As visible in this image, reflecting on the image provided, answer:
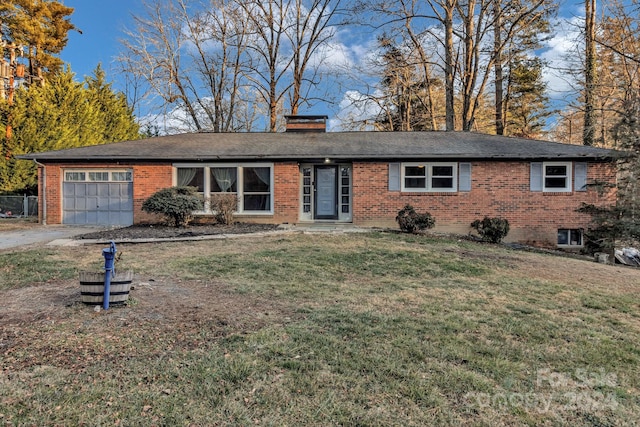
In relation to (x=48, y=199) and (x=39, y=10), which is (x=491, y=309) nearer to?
(x=48, y=199)

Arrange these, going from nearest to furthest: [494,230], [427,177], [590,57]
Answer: [494,230] → [427,177] → [590,57]

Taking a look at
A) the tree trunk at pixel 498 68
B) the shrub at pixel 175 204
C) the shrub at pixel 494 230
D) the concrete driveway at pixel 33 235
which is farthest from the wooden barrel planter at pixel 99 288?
the tree trunk at pixel 498 68

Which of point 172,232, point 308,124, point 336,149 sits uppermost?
point 308,124

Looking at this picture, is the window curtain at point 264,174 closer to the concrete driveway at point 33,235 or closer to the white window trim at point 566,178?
the concrete driveway at point 33,235

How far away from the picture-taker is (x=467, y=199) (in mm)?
12648

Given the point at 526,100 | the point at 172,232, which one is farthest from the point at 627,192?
the point at 526,100

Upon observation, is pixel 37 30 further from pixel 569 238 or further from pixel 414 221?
pixel 569 238

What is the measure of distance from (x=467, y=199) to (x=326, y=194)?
4.92 meters

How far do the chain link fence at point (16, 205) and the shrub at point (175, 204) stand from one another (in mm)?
10166

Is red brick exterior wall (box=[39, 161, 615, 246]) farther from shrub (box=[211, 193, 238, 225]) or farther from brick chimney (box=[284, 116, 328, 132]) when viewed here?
brick chimney (box=[284, 116, 328, 132])

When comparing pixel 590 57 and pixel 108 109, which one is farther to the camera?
pixel 108 109

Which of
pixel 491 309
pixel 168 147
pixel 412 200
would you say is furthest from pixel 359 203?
pixel 491 309

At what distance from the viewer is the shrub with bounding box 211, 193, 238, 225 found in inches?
496

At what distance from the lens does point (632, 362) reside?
3195 mm
